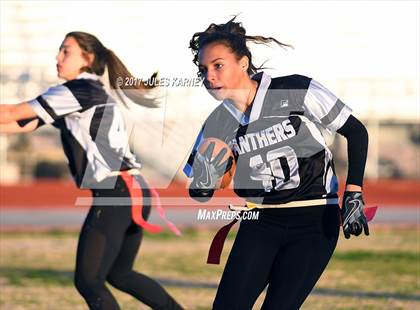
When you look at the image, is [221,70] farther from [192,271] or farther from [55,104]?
[192,271]

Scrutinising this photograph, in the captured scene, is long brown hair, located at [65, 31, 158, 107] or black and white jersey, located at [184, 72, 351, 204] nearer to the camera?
black and white jersey, located at [184, 72, 351, 204]

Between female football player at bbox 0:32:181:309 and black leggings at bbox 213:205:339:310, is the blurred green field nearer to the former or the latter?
female football player at bbox 0:32:181:309

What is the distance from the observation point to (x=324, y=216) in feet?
15.0

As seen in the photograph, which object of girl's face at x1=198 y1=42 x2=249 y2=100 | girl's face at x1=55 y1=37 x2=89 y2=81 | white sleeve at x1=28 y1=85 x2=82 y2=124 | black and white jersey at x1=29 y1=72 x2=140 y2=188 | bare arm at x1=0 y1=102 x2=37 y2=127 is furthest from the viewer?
girl's face at x1=55 y1=37 x2=89 y2=81

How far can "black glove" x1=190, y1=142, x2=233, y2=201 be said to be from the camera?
4672mm

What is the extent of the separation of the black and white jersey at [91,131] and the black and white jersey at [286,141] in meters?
1.27

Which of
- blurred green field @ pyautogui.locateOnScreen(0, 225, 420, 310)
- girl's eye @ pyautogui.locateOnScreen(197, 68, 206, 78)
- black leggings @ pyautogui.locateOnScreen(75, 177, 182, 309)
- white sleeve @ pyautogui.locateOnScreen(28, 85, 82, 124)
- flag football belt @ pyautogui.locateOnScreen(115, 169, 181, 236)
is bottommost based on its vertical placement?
blurred green field @ pyautogui.locateOnScreen(0, 225, 420, 310)

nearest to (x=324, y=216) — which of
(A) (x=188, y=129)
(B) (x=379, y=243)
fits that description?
(A) (x=188, y=129)

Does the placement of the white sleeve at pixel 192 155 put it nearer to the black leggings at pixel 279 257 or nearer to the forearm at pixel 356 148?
the black leggings at pixel 279 257

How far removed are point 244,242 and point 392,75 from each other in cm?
1729

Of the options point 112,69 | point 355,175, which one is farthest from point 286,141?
point 112,69

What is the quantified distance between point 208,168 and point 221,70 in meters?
0.50

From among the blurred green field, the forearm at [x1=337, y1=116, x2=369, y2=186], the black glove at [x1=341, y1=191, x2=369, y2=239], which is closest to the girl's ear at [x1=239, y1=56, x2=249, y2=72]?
the forearm at [x1=337, y1=116, x2=369, y2=186]

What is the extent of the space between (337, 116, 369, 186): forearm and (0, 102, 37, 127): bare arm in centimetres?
186
